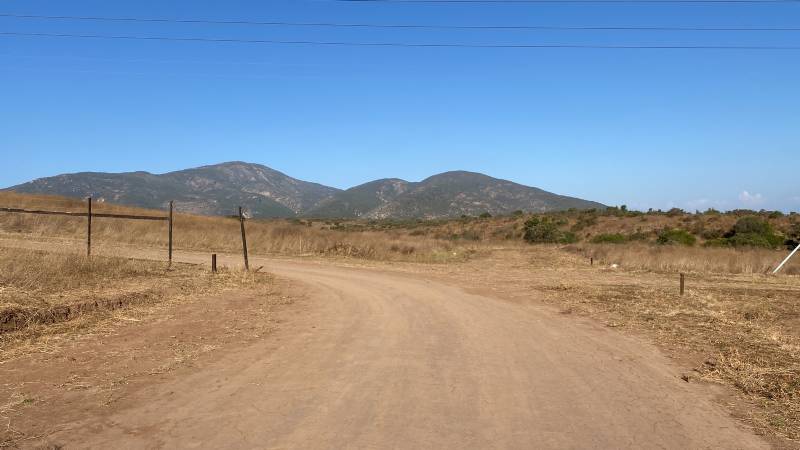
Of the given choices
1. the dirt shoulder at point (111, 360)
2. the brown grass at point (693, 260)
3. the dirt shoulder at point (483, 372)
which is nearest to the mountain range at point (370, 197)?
the brown grass at point (693, 260)

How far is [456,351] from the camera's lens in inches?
350

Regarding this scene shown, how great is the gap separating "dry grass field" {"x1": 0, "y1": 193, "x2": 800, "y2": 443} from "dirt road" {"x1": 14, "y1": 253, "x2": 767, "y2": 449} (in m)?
0.91

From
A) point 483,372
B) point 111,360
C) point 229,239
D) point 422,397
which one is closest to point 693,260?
point 229,239

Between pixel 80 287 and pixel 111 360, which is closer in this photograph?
pixel 111 360

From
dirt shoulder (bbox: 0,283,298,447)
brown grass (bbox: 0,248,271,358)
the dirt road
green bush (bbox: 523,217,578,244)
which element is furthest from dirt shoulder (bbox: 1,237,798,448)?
green bush (bbox: 523,217,578,244)

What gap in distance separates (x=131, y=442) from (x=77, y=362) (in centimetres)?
297

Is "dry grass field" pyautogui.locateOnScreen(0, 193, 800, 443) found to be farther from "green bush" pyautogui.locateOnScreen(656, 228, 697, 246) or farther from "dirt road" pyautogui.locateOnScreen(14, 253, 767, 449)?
"green bush" pyautogui.locateOnScreen(656, 228, 697, 246)

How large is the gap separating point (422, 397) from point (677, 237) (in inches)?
1760

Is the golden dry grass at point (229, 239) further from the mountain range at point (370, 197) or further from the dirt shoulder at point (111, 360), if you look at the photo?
the mountain range at point (370, 197)

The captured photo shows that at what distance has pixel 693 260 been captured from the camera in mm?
27000

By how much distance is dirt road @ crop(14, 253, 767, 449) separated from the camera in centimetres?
531

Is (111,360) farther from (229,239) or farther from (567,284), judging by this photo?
(229,239)

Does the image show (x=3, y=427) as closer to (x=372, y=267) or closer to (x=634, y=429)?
(x=634, y=429)

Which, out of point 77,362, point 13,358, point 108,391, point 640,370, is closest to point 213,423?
point 108,391
